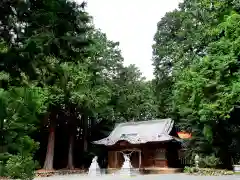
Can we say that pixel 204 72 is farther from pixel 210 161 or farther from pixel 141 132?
pixel 141 132

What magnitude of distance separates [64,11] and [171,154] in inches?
937

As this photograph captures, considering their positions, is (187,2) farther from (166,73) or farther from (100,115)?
(100,115)

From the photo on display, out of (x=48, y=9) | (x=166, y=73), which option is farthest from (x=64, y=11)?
(x=166, y=73)

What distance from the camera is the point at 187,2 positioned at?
26266 millimetres

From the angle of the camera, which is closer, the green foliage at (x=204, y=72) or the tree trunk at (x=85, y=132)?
the green foliage at (x=204, y=72)

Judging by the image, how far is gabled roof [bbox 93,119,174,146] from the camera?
2544 centimetres

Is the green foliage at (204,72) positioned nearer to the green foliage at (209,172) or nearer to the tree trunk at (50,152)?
the green foliage at (209,172)

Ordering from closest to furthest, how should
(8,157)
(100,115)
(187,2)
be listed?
1. (8,157)
2. (187,2)
3. (100,115)

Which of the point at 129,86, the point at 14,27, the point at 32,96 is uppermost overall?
the point at 129,86

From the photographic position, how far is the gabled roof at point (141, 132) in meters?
25.4

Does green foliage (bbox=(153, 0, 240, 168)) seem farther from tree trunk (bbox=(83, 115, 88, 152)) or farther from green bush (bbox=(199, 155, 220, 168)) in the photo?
tree trunk (bbox=(83, 115, 88, 152))

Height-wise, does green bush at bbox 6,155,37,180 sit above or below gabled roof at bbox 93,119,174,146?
below

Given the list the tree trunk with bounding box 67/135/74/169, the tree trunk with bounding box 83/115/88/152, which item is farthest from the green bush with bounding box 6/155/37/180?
the tree trunk with bounding box 83/115/88/152

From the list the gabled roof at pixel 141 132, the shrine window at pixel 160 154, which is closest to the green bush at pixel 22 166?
the gabled roof at pixel 141 132
